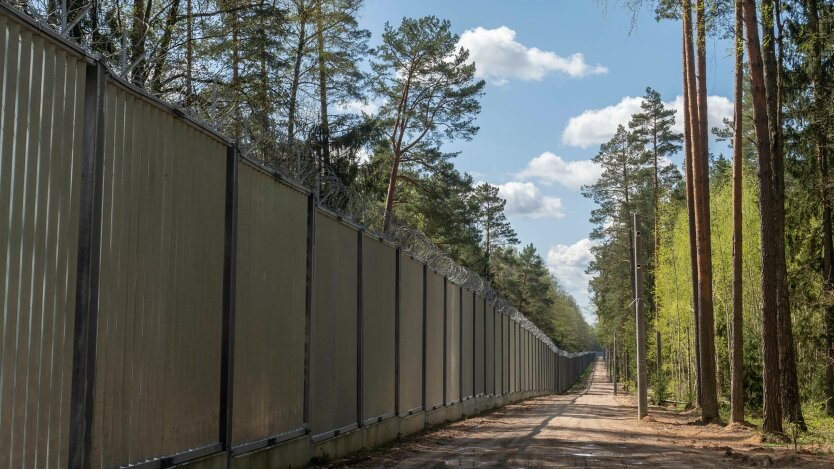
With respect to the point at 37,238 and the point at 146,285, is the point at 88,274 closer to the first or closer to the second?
the point at 37,238

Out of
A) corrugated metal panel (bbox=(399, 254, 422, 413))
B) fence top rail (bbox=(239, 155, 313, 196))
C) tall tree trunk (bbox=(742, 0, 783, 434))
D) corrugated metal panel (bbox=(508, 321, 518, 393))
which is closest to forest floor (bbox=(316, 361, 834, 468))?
tall tree trunk (bbox=(742, 0, 783, 434))

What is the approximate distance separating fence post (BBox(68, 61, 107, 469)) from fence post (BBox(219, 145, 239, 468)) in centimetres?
239

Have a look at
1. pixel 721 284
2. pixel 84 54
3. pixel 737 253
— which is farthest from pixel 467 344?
pixel 84 54

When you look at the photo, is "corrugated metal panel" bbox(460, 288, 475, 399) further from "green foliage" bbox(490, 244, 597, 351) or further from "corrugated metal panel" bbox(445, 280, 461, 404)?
"green foliage" bbox(490, 244, 597, 351)

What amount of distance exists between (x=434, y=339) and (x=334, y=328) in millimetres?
7884

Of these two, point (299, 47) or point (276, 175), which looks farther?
point (299, 47)

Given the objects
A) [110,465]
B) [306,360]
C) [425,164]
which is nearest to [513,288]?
[425,164]

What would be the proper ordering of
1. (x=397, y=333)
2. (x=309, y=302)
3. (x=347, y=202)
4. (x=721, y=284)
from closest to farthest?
1. (x=309, y=302)
2. (x=347, y=202)
3. (x=397, y=333)
4. (x=721, y=284)

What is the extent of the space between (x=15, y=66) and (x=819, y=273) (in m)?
22.9

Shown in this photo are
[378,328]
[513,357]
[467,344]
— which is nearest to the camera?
[378,328]

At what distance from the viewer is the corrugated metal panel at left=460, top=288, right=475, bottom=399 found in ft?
74.0

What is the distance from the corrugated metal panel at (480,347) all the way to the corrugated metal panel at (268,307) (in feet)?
52.9

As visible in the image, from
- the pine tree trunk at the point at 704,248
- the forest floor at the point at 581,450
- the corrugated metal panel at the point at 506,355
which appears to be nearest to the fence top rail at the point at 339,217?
the forest floor at the point at 581,450

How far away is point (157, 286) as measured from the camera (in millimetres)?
5969
